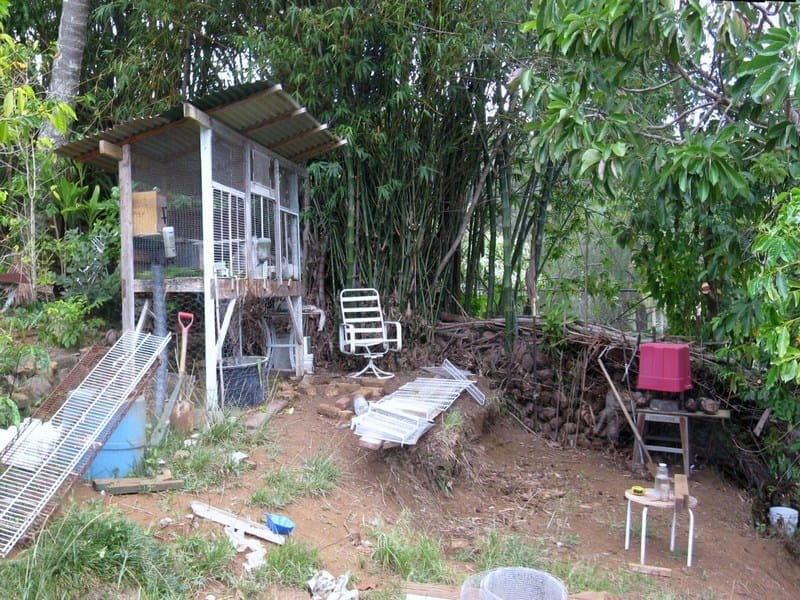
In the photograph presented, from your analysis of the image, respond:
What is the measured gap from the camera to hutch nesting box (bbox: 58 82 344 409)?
179 inches

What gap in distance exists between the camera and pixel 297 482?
151 inches

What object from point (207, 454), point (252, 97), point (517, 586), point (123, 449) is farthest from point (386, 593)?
point (252, 97)

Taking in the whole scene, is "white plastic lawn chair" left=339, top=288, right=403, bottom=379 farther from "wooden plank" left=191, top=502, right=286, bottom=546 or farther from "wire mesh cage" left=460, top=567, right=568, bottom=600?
"wire mesh cage" left=460, top=567, right=568, bottom=600

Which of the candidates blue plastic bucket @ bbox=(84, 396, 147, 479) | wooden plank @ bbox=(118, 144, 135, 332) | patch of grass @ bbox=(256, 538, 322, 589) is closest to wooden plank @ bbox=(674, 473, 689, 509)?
patch of grass @ bbox=(256, 538, 322, 589)

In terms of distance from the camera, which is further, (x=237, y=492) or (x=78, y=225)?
(x=78, y=225)

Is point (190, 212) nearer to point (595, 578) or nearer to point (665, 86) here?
point (665, 86)

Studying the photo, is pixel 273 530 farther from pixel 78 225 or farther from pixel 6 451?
pixel 78 225

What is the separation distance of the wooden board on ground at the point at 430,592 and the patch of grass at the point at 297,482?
1.00m

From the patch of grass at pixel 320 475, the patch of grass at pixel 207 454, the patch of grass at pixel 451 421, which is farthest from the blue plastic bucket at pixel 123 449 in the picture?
the patch of grass at pixel 451 421

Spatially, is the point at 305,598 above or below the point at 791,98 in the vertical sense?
below

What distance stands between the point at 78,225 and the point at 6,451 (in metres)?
3.92

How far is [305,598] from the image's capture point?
2.82m

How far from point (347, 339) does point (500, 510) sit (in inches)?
95.1

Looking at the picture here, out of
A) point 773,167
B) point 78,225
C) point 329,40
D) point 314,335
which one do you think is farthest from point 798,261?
point 78,225
